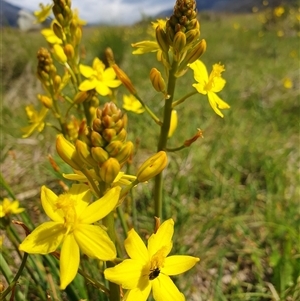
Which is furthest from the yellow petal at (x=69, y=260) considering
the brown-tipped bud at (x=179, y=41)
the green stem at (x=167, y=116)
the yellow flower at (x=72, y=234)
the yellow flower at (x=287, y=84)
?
the yellow flower at (x=287, y=84)

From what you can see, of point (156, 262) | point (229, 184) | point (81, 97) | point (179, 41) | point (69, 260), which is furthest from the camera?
point (229, 184)

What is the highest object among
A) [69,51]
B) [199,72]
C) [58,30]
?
[58,30]

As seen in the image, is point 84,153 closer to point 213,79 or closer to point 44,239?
point 44,239

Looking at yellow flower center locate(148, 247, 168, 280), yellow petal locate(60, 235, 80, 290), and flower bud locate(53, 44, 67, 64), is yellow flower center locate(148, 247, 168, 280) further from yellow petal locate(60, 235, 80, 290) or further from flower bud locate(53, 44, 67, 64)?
flower bud locate(53, 44, 67, 64)

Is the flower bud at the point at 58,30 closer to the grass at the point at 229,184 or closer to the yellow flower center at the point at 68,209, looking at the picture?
the grass at the point at 229,184

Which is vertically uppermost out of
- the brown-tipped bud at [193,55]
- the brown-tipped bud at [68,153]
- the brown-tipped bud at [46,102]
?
the brown-tipped bud at [193,55]

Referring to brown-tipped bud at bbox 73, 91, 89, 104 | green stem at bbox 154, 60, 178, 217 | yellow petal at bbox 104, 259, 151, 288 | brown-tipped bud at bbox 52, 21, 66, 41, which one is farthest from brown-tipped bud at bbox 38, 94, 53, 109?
yellow petal at bbox 104, 259, 151, 288

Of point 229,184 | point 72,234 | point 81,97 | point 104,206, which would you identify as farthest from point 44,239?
point 229,184
